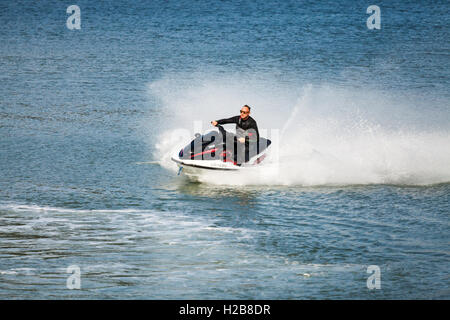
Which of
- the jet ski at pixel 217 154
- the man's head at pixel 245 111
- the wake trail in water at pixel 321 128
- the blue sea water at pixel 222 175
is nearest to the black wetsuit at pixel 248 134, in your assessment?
the jet ski at pixel 217 154

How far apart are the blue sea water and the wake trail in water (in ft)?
0.27

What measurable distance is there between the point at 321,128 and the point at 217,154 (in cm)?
714

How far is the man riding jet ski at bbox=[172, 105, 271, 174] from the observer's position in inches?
680

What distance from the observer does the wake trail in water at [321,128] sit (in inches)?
718

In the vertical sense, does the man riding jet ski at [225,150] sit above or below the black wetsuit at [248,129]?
below

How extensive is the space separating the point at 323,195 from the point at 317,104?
10963mm

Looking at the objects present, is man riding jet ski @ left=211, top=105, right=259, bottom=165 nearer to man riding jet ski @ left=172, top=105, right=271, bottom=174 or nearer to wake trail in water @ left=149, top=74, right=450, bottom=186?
man riding jet ski @ left=172, top=105, right=271, bottom=174

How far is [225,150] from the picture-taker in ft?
57.2

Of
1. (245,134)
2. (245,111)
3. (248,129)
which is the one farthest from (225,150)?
(245,111)

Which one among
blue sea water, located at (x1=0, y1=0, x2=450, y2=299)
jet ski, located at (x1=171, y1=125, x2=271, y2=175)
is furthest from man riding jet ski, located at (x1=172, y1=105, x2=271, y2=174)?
blue sea water, located at (x1=0, y1=0, x2=450, y2=299)

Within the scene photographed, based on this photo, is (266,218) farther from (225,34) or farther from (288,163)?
(225,34)

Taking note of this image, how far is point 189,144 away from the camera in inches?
698

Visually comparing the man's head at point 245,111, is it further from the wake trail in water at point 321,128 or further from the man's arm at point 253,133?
the wake trail in water at point 321,128
